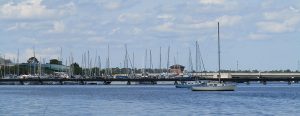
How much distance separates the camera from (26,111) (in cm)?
9462

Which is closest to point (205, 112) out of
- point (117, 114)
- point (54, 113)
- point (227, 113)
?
point (227, 113)

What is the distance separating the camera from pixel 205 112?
94.9 meters

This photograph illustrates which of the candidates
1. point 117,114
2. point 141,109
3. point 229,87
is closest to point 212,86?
point 229,87

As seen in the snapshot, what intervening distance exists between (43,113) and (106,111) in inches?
315

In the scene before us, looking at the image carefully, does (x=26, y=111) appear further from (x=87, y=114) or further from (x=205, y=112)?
(x=205, y=112)

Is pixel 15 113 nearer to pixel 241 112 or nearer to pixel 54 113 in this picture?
pixel 54 113

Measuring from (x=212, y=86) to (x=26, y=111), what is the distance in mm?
85921

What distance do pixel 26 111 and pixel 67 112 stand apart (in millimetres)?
5030

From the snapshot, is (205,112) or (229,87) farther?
(229,87)

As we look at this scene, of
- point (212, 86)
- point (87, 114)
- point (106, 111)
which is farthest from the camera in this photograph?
point (212, 86)

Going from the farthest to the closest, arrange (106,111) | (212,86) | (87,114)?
(212,86) < (106,111) < (87,114)

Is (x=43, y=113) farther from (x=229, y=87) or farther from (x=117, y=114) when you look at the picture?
(x=229, y=87)

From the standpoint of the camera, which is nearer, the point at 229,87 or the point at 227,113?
the point at 227,113

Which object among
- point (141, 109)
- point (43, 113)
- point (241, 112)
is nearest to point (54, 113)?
point (43, 113)
